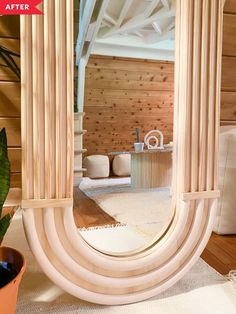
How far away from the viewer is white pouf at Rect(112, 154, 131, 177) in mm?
1020

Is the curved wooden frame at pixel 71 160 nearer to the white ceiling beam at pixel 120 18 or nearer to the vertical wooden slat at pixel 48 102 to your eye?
the vertical wooden slat at pixel 48 102

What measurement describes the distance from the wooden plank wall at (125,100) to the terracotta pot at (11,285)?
0.44 meters

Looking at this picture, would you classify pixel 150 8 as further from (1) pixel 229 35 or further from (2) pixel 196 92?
(1) pixel 229 35

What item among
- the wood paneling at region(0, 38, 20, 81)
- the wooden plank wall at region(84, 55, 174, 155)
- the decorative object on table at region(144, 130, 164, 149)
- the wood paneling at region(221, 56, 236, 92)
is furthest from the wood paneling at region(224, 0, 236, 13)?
the wood paneling at region(0, 38, 20, 81)

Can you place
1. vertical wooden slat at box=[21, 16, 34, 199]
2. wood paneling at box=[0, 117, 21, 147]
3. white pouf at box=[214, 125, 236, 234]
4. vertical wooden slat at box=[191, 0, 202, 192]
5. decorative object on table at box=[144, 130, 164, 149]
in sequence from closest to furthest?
1. vertical wooden slat at box=[21, 16, 34, 199]
2. vertical wooden slat at box=[191, 0, 202, 192]
3. decorative object on table at box=[144, 130, 164, 149]
4. wood paneling at box=[0, 117, 21, 147]
5. white pouf at box=[214, 125, 236, 234]

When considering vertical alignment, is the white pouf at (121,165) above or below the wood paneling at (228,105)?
below

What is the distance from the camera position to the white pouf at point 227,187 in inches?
58.1

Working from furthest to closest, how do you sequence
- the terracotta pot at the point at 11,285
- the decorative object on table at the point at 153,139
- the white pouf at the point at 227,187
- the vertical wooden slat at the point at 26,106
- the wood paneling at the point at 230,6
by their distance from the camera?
1. the white pouf at the point at 227,187
2. the wood paneling at the point at 230,6
3. the decorative object on table at the point at 153,139
4. the vertical wooden slat at the point at 26,106
5. the terracotta pot at the point at 11,285

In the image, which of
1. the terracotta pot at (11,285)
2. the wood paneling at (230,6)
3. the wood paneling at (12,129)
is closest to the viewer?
the terracotta pot at (11,285)

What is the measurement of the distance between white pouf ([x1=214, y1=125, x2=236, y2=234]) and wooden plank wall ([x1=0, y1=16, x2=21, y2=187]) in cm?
105

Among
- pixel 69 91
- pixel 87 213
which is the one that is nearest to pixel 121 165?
pixel 87 213

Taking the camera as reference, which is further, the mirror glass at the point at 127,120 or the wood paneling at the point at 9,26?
the wood paneling at the point at 9,26

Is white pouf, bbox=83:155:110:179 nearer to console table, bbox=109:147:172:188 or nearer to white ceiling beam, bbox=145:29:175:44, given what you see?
console table, bbox=109:147:172:188

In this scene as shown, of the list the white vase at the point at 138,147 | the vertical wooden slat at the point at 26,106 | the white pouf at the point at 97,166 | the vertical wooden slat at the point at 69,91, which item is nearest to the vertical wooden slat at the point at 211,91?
the white vase at the point at 138,147
